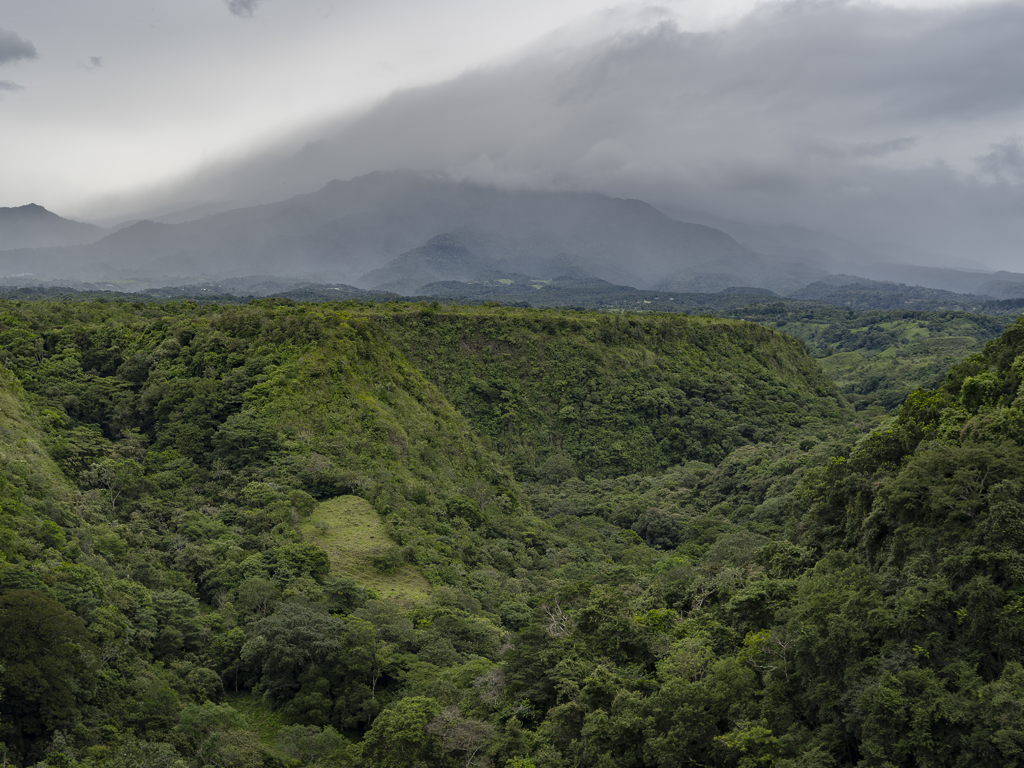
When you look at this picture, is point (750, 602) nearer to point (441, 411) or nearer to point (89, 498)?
point (89, 498)

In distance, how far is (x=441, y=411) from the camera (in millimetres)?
60750

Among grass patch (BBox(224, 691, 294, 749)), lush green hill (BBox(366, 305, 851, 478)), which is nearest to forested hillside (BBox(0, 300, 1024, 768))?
grass patch (BBox(224, 691, 294, 749))

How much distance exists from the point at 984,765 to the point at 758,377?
80.5m

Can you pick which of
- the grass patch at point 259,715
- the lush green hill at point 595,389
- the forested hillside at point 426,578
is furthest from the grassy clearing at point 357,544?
the lush green hill at point 595,389

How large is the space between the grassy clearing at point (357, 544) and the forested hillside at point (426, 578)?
0.20 meters

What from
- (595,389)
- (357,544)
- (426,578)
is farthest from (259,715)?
(595,389)

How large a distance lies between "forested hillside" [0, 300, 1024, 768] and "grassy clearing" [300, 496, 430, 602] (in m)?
0.20

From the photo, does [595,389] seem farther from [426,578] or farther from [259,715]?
[259,715]

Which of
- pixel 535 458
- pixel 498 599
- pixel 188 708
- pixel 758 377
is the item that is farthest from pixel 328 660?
pixel 758 377

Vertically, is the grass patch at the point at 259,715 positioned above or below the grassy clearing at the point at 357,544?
below

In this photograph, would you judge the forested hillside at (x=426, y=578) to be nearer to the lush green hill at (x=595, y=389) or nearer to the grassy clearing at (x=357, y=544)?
the grassy clearing at (x=357, y=544)

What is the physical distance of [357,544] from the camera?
39.3 metres

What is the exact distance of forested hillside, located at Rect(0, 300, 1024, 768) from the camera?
18422mm

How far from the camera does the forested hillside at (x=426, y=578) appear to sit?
18.4 meters
